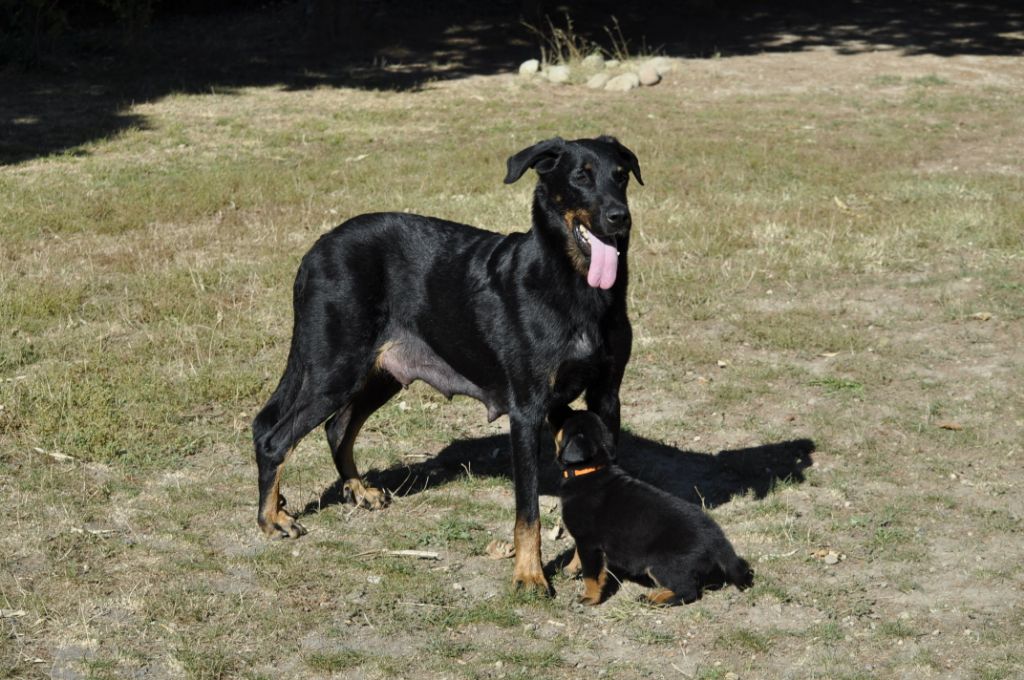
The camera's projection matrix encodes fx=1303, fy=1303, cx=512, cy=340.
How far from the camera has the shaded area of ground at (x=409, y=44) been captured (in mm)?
19062

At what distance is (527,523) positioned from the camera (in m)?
5.96

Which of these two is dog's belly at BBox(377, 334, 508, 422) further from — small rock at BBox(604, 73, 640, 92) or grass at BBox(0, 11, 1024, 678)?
small rock at BBox(604, 73, 640, 92)

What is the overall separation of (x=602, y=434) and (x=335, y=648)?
1.52 meters

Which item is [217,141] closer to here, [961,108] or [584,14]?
[961,108]

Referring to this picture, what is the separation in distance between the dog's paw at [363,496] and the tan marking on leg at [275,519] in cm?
45

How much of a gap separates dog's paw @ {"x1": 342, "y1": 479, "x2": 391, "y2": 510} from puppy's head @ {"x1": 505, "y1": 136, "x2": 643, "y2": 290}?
1783mm

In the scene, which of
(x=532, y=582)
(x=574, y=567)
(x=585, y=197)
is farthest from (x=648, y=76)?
(x=532, y=582)

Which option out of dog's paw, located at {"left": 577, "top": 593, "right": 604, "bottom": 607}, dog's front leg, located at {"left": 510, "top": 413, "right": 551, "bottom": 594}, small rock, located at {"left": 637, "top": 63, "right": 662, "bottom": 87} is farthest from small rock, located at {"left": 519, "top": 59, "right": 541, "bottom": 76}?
dog's paw, located at {"left": 577, "top": 593, "right": 604, "bottom": 607}

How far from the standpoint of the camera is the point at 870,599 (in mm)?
5863

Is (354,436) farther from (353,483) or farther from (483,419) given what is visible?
(483,419)

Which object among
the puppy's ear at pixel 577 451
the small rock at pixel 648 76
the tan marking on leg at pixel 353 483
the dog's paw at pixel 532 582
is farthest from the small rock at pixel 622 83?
the dog's paw at pixel 532 582

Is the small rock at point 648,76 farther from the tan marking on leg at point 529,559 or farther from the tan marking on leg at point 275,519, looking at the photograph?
the tan marking on leg at point 529,559

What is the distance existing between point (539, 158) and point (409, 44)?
19904 mm

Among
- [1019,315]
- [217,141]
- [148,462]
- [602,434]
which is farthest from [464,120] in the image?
[602,434]
